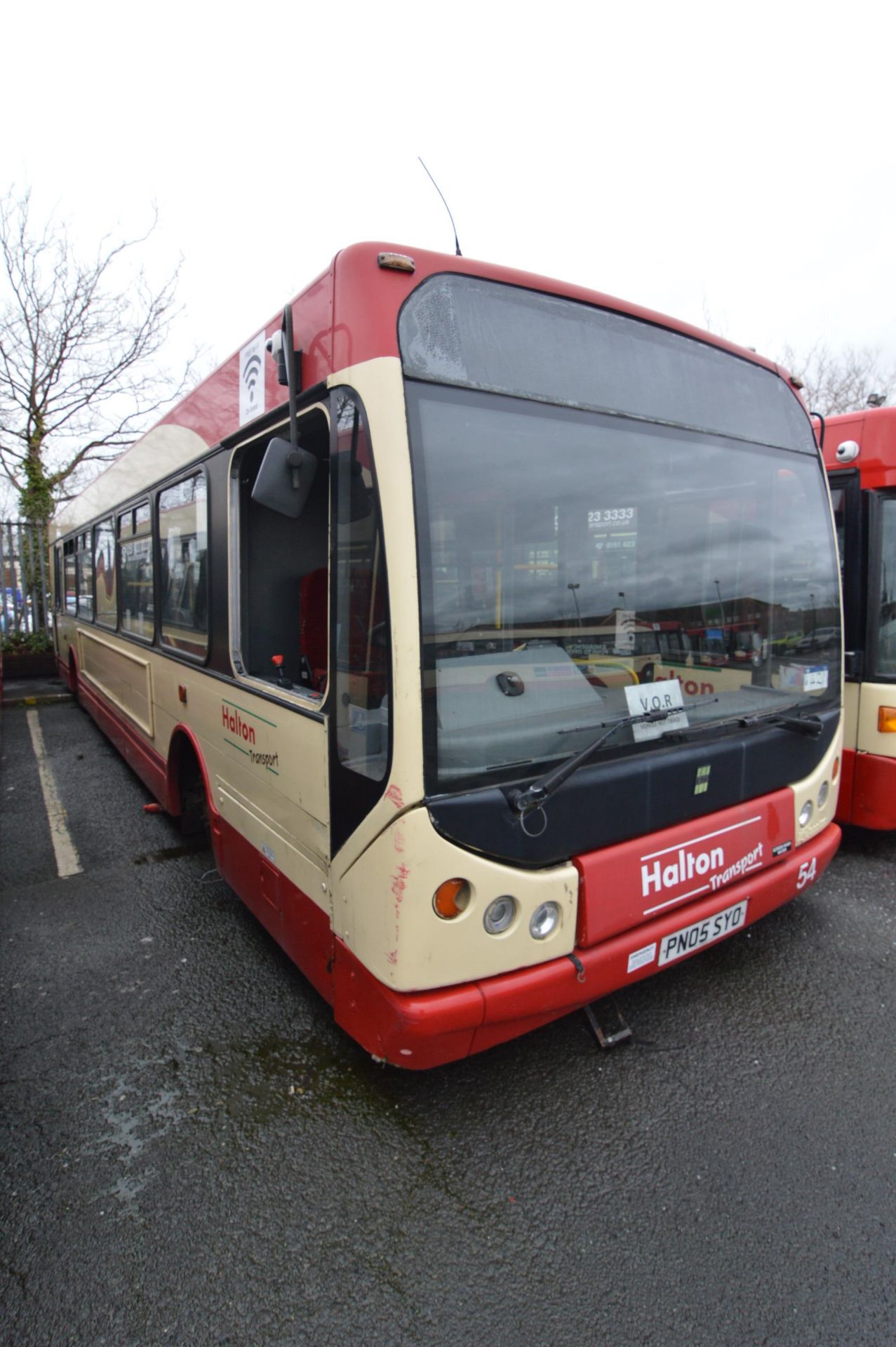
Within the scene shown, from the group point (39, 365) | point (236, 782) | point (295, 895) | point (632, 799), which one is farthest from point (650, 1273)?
point (39, 365)

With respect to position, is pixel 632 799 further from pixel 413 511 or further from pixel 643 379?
pixel 643 379

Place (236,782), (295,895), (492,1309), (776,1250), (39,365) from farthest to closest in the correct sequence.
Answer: (39,365)
(236,782)
(295,895)
(776,1250)
(492,1309)

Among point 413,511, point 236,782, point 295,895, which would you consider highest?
point 413,511

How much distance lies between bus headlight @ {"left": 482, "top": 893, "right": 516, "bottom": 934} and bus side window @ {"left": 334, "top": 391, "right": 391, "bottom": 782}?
51 centimetres

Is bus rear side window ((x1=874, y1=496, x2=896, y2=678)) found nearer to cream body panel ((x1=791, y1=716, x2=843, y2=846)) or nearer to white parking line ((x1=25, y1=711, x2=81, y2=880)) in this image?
cream body panel ((x1=791, y1=716, x2=843, y2=846))

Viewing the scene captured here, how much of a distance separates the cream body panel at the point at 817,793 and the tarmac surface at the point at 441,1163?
730 millimetres

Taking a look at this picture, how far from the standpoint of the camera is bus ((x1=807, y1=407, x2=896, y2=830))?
421 cm

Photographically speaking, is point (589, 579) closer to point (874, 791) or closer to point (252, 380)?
point (252, 380)

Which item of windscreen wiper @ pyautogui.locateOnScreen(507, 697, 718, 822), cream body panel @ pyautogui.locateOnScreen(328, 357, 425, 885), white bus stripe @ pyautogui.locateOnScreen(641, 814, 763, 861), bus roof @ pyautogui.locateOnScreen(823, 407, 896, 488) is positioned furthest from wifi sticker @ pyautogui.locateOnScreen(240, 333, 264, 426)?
bus roof @ pyautogui.locateOnScreen(823, 407, 896, 488)

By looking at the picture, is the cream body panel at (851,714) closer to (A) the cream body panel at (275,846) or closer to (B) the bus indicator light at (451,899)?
(B) the bus indicator light at (451,899)

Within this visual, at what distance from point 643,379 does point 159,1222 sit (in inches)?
119

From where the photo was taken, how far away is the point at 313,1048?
2781 millimetres

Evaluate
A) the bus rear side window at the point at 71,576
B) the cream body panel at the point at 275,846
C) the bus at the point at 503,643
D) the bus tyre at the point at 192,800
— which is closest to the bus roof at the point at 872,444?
the bus at the point at 503,643

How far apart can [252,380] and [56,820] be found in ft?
13.1
